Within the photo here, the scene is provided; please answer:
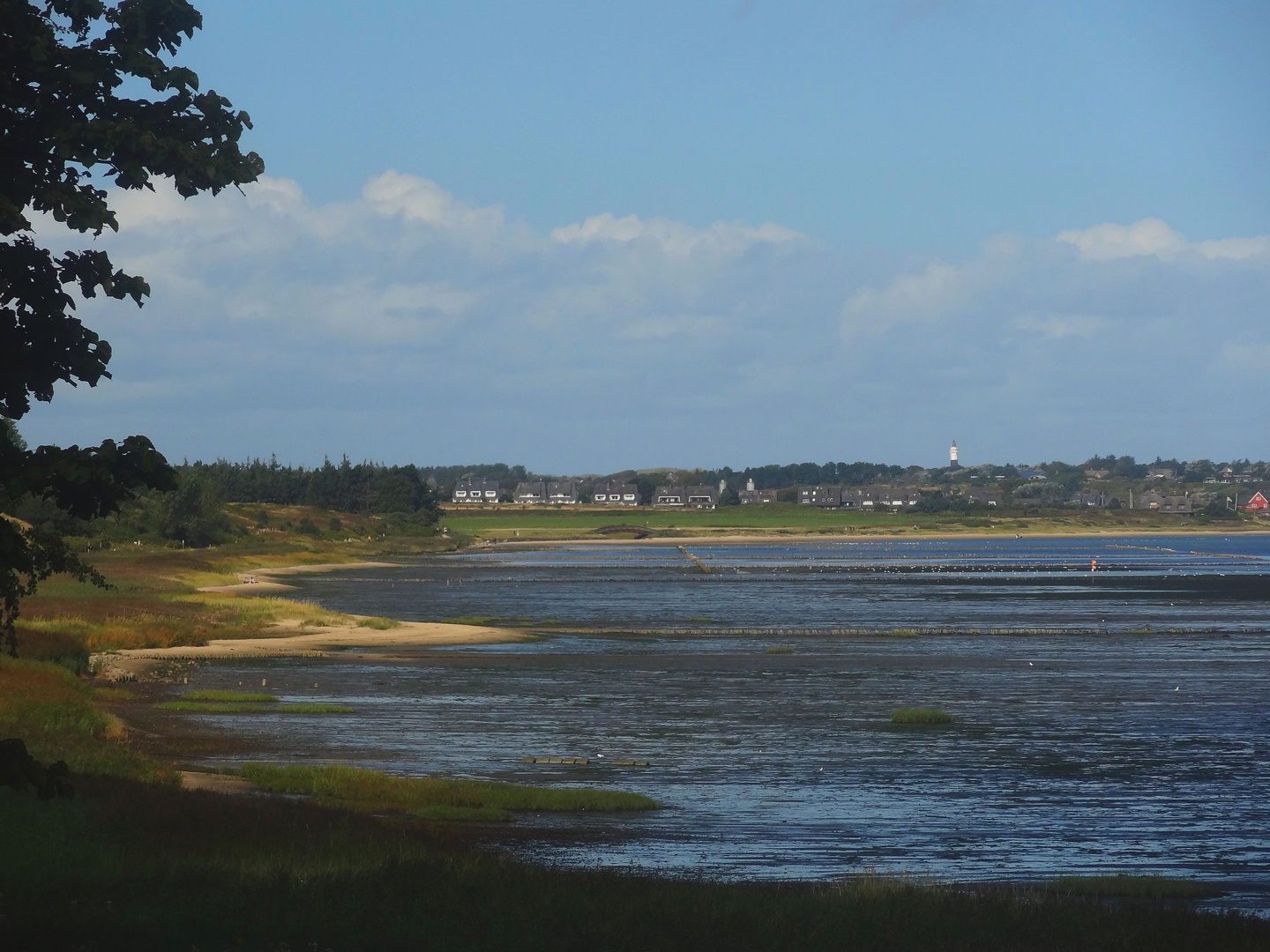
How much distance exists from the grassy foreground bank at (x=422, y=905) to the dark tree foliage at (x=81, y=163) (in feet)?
13.9

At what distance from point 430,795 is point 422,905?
33.6ft

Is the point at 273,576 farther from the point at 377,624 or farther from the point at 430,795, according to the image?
the point at 430,795

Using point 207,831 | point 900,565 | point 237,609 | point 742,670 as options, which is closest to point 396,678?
point 742,670

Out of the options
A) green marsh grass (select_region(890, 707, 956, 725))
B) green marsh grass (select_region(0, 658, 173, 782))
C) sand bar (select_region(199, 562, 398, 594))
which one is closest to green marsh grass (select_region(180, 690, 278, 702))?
green marsh grass (select_region(0, 658, 173, 782))

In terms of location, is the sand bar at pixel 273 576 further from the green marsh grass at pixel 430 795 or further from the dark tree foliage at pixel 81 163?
the dark tree foliage at pixel 81 163

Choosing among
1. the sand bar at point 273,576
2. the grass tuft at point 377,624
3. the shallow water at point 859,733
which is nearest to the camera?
the shallow water at point 859,733

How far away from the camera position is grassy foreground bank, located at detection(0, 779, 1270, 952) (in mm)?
12930

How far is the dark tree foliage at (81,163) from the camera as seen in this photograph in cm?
977

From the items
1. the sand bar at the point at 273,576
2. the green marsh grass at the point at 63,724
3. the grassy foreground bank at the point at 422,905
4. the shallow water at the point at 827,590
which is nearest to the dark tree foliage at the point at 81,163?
the grassy foreground bank at the point at 422,905

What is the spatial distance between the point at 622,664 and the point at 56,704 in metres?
24.4

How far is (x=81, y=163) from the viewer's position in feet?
32.6

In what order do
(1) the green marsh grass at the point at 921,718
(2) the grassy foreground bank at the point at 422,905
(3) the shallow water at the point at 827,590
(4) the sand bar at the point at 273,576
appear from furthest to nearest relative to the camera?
(4) the sand bar at the point at 273,576
(3) the shallow water at the point at 827,590
(1) the green marsh grass at the point at 921,718
(2) the grassy foreground bank at the point at 422,905

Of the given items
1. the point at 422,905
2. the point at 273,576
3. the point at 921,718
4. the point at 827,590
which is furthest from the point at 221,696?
the point at 273,576

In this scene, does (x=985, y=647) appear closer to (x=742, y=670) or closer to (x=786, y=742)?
(x=742, y=670)
